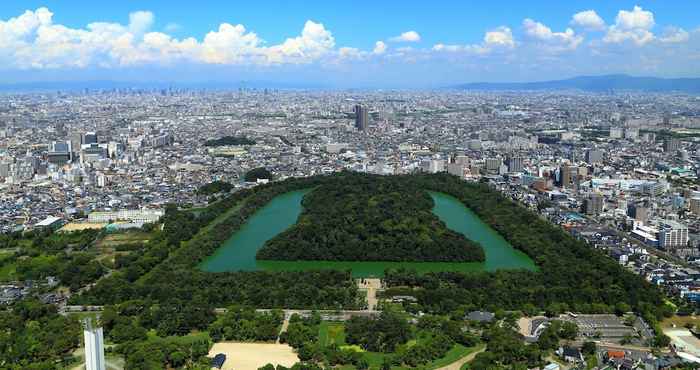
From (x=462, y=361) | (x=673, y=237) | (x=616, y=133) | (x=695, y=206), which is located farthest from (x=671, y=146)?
(x=462, y=361)

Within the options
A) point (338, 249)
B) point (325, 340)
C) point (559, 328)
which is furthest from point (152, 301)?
point (559, 328)

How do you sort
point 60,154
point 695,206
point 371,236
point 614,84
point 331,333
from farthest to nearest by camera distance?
point 614,84
point 60,154
point 695,206
point 371,236
point 331,333

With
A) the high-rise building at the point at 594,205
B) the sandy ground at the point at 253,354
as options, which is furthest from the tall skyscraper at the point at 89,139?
the sandy ground at the point at 253,354

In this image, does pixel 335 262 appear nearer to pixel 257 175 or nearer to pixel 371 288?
pixel 371 288

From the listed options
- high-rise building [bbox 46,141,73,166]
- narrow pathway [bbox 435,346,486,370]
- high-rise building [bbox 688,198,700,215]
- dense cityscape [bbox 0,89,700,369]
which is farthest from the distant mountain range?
narrow pathway [bbox 435,346,486,370]

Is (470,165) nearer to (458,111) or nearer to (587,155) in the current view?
(587,155)

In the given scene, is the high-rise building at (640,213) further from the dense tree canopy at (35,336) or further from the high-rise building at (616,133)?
the high-rise building at (616,133)

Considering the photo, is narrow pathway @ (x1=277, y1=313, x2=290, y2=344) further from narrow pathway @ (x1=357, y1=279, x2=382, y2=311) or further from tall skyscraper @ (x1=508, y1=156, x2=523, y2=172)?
tall skyscraper @ (x1=508, y1=156, x2=523, y2=172)
